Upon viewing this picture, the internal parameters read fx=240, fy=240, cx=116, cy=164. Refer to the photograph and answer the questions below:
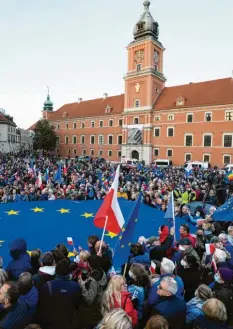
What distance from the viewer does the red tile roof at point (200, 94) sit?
3906 cm

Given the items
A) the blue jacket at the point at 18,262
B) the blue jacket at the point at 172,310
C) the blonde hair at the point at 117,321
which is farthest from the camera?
the blue jacket at the point at 18,262

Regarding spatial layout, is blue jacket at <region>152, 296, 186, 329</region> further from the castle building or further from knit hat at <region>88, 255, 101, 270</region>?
the castle building

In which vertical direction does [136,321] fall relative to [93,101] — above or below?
below

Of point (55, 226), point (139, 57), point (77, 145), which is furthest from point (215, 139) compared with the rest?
point (55, 226)

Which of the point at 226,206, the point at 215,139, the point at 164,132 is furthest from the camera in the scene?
the point at 164,132

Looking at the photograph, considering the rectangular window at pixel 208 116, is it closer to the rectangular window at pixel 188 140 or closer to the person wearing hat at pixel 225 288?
the rectangular window at pixel 188 140

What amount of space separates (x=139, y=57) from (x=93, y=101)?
57.0 ft

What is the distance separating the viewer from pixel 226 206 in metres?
7.25

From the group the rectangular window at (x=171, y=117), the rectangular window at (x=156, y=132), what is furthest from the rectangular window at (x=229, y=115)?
the rectangular window at (x=156, y=132)

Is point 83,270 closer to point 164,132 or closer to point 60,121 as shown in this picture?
point 164,132

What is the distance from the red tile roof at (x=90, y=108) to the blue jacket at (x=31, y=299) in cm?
4871

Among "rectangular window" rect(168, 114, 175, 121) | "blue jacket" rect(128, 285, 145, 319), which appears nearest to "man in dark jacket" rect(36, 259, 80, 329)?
"blue jacket" rect(128, 285, 145, 319)

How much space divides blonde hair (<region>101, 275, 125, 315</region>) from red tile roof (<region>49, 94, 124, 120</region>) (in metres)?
48.6

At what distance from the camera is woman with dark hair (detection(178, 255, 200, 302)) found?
13.1ft
